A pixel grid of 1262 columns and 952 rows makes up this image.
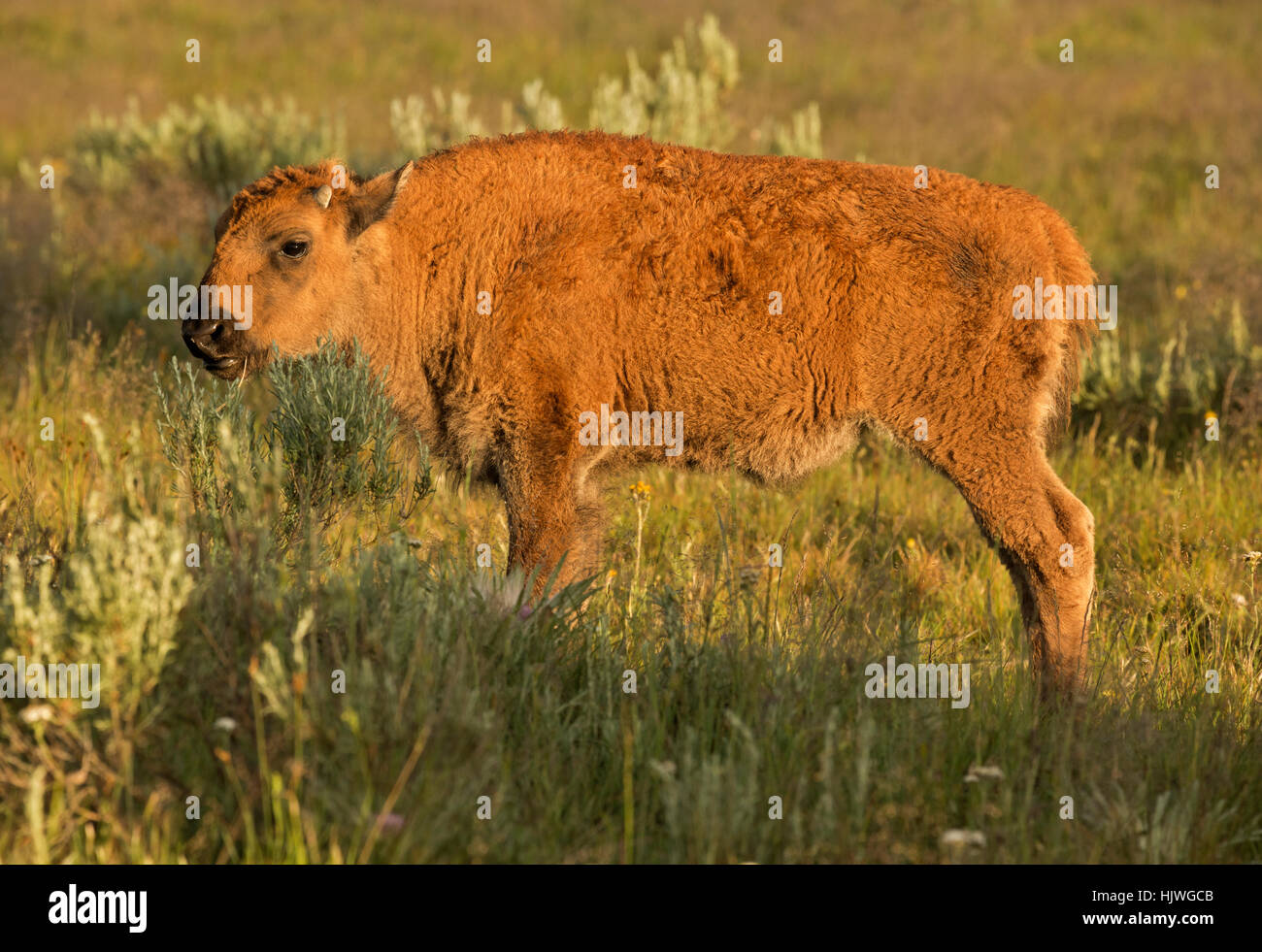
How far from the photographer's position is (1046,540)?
5.24 metres

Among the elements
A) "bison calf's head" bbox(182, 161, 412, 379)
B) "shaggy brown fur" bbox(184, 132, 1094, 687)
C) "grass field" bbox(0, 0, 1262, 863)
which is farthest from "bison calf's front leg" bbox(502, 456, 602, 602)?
"bison calf's head" bbox(182, 161, 412, 379)

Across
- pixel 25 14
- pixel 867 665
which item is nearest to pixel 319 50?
pixel 25 14

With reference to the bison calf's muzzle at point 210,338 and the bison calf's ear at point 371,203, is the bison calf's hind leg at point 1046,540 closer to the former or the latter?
the bison calf's ear at point 371,203

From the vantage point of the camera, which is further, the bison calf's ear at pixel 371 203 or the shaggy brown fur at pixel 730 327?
the bison calf's ear at pixel 371 203

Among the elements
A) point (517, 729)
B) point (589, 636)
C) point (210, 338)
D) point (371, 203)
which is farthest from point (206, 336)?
point (517, 729)

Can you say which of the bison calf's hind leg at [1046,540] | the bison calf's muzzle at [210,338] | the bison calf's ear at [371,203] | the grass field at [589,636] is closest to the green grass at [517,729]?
the grass field at [589,636]

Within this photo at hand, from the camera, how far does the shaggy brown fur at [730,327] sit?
17.0 feet

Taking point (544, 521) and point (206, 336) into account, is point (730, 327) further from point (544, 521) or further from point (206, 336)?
point (206, 336)

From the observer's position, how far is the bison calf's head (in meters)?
5.30

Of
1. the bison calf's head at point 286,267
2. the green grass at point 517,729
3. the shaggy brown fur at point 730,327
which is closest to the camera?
the green grass at point 517,729

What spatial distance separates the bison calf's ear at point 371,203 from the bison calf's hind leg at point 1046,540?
2.74 m

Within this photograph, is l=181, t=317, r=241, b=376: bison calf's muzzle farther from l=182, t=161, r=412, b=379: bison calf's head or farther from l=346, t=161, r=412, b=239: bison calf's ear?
l=346, t=161, r=412, b=239: bison calf's ear

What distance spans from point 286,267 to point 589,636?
2186 millimetres

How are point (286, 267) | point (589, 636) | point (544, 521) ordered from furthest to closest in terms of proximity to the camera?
point (286, 267)
point (544, 521)
point (589, 636)
